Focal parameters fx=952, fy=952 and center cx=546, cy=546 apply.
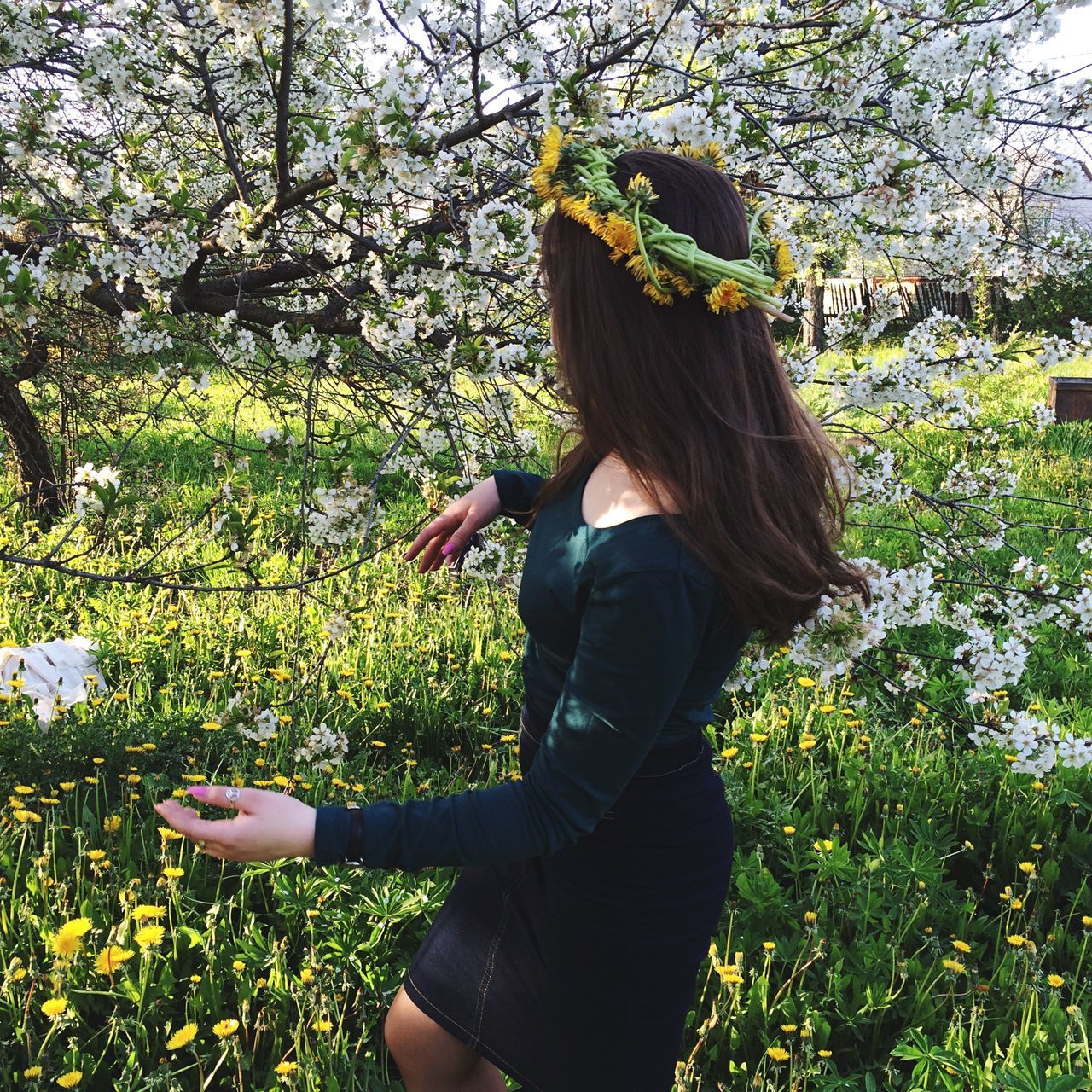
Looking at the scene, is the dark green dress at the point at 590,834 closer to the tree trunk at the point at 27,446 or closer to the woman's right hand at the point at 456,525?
the woman's right hand at the point at 456,525

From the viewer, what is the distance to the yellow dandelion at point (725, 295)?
4.01 ft

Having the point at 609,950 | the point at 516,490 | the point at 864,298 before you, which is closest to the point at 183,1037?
the point at 609,950

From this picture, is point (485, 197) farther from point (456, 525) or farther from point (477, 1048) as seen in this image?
point (477, 1048)

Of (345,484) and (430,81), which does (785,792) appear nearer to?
(345,484)

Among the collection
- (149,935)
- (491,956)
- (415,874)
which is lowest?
(415,874)

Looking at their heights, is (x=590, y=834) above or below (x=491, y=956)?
above

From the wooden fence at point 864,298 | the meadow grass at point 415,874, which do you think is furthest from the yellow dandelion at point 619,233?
the wooden fence at point 864,298

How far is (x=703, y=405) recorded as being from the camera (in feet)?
4.19

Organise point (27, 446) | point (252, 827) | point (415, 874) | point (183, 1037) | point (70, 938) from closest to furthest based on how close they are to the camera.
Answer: point (252, 827) < point (183, 1037) < point (70, 938) < point (415, 874) < point (27, 446)

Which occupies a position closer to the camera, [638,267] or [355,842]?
[355,842]

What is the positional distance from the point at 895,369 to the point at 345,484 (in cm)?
156

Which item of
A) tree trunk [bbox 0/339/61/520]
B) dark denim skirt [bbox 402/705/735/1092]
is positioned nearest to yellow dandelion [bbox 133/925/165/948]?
dark denim skirt [bbox 402/705/735/1092]

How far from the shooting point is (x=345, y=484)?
230 centimetres

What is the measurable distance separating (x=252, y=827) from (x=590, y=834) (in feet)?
1.56
